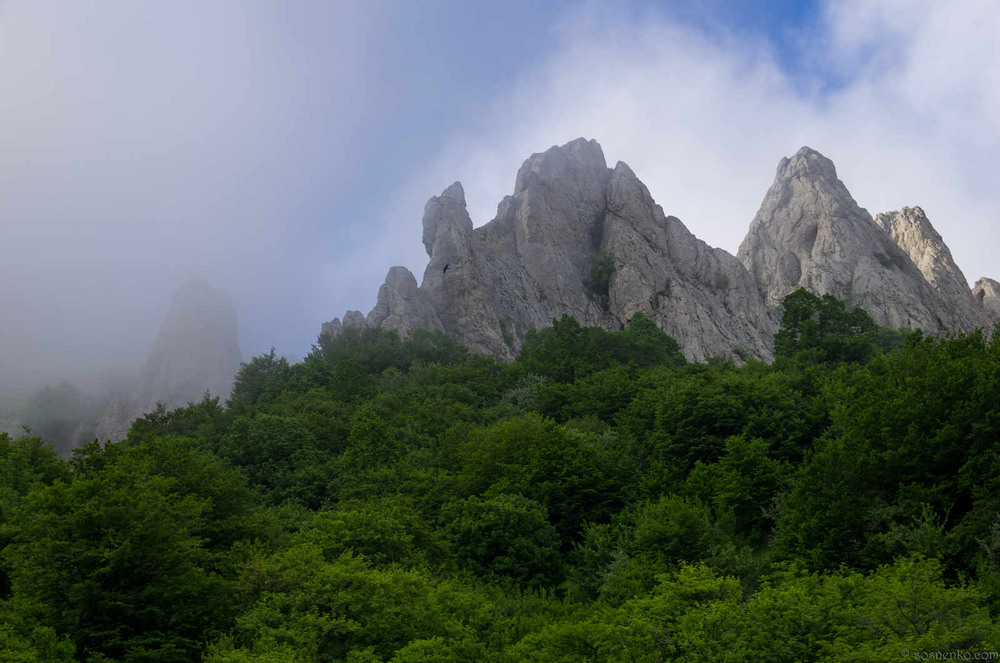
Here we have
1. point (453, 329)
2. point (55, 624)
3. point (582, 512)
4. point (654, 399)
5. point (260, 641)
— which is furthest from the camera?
point (453, 329)

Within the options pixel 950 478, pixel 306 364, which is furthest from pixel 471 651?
pixel 306 364

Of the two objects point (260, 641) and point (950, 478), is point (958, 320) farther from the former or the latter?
point (260, 641)

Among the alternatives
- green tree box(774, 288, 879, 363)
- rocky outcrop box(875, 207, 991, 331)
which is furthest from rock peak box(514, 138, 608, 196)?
green tree box(774, 288, 879, 363)

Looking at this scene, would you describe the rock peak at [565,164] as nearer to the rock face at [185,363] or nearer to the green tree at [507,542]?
the rock face at [185,363]

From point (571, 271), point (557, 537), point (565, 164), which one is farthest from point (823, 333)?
point (565, 164)

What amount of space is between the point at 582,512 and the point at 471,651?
57.1ft

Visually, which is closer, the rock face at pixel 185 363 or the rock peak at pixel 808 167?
the rock face at pixel 185 363

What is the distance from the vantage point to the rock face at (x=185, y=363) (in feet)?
284

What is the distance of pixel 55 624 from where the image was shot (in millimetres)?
23281

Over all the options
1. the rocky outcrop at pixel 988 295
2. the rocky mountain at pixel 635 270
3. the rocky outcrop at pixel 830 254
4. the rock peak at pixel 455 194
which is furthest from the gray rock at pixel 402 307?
the rocky outcrop at pixel 988 295

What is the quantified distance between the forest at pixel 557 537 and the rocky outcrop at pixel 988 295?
254ft

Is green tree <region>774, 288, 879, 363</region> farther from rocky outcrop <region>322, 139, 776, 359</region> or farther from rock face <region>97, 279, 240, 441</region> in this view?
rock face <region>97, 279, 240, 441</region>

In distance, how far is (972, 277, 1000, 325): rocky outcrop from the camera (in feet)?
358

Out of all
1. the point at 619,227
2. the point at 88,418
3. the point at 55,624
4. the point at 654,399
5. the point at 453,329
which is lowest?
the point at 55,624
